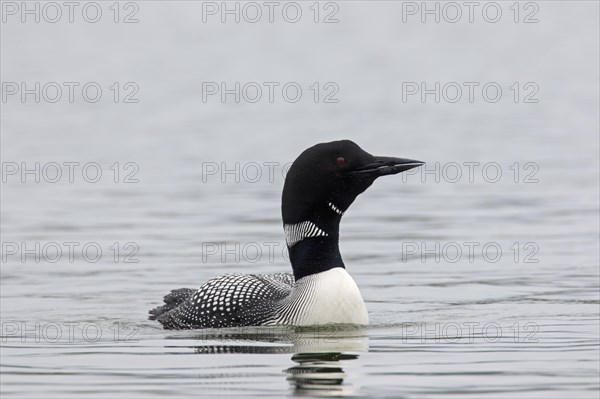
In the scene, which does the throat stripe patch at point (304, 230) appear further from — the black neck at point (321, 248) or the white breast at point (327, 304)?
the white breast at point (327, 304)

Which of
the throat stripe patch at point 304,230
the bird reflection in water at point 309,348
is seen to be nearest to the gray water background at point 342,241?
the bird reflection in water at point 309,348

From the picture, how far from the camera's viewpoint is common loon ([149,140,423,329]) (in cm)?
907

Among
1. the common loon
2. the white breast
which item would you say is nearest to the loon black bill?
the common loon

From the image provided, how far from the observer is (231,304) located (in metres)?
9.36

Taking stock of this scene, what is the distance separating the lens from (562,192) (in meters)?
16.3

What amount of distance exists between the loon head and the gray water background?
20.1 inches

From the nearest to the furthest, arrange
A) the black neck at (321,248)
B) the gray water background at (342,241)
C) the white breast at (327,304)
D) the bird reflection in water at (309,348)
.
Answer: the bird reflection in water at (309,348) < the gray water background at (342,241) < the white breast at (327,304) < the black neck at (321,248)

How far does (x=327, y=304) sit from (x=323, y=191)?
2.15 ft

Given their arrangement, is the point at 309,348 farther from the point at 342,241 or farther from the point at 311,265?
the point at 342,241

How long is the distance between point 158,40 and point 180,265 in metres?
50.4

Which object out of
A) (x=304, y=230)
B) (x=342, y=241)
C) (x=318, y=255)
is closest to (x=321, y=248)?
(x=318, y=255)

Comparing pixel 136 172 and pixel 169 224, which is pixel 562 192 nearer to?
pixel 169 224

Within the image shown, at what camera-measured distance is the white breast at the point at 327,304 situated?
902 cm

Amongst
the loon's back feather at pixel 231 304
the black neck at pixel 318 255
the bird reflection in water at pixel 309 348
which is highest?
the black neck at pixel 318 255
